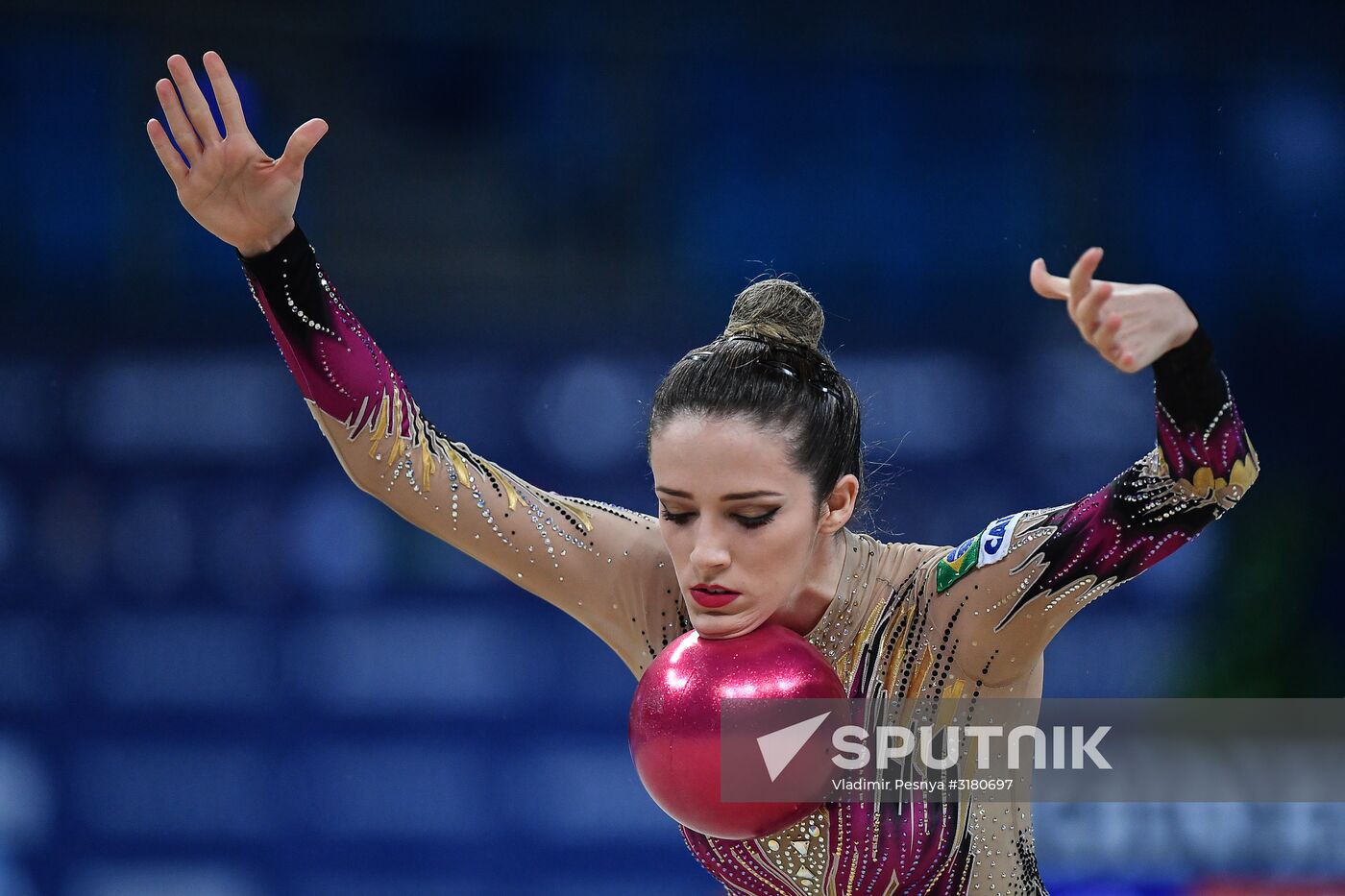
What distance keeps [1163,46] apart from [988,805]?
2124 millimetres

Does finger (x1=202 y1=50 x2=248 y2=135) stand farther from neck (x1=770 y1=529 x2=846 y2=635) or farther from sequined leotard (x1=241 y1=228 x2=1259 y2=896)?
neck (x1=770 y1=529 x2=846 y2=635)

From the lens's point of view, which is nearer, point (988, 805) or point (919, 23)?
point (988, 805)

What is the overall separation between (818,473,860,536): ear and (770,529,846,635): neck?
0.17 ft

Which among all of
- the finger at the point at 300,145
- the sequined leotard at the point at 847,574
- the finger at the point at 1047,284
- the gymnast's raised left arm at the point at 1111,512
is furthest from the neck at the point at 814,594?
the finger at the point at 300,145

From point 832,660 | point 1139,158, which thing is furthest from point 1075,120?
point 832,660

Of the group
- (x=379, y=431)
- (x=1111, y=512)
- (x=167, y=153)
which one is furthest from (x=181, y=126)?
(x=1111, y=512)

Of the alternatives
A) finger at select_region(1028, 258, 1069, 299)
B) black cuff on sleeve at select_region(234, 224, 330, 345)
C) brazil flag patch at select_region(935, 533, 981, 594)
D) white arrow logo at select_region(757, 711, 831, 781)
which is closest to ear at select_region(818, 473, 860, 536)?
brazil flag patch at select_region(935, 533, 981, 594)

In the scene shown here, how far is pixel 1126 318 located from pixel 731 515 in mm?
495

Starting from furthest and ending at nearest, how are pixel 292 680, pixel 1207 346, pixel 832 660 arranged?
pixel 292 680
pixel 832 660
pixel 1207 346

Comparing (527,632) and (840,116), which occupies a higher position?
(840,116)

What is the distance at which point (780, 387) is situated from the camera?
1.64 metres

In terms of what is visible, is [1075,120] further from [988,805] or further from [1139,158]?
[988,805]

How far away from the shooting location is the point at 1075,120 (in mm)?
Result: 3219

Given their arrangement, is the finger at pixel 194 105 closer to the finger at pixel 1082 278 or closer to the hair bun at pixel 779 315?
the hair bun at pixel 779 315
